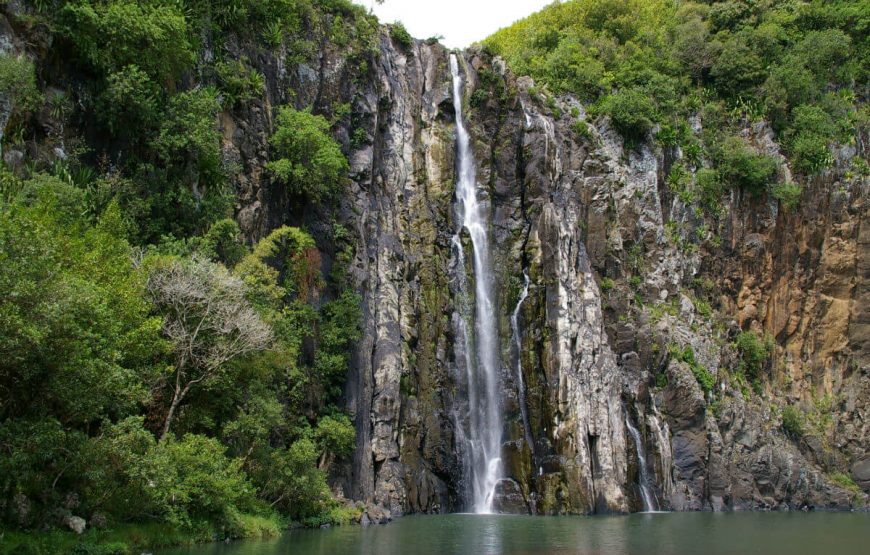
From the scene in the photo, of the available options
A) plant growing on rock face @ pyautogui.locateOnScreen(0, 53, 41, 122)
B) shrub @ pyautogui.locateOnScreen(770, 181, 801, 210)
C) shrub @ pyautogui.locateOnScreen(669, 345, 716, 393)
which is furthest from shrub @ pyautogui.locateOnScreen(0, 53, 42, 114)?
shrub @ pyautogui.locateOnScreen(770, 181, 801, 210)

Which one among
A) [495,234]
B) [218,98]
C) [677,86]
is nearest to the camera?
[218,98]

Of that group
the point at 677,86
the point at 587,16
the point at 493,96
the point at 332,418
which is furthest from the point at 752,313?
the point at 332,418

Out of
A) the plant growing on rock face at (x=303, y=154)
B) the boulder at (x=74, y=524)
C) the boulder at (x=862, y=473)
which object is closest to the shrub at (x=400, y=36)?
the plant growing on rock face at (x=303, y=154)

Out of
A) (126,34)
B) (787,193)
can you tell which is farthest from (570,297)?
(126,34)

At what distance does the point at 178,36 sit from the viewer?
22625 mm

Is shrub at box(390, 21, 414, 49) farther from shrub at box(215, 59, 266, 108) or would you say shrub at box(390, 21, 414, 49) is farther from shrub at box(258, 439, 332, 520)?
shrub at box(258, 439, 332, 520)

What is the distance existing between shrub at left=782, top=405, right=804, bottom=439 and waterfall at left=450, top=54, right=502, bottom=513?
1855cm

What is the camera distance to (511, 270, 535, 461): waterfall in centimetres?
3127

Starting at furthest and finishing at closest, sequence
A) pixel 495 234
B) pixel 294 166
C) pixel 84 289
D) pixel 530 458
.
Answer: pixel 495 234
pixel 530 458
pixel 294 166
pixel 84 289

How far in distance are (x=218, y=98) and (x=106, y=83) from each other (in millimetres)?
5062

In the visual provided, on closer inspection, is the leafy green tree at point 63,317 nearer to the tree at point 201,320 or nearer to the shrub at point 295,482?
the tree at point 201,320

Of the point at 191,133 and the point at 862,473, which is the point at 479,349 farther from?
the point at 862,473

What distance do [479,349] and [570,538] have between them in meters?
13.1

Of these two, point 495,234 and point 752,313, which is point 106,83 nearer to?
point 495,234
